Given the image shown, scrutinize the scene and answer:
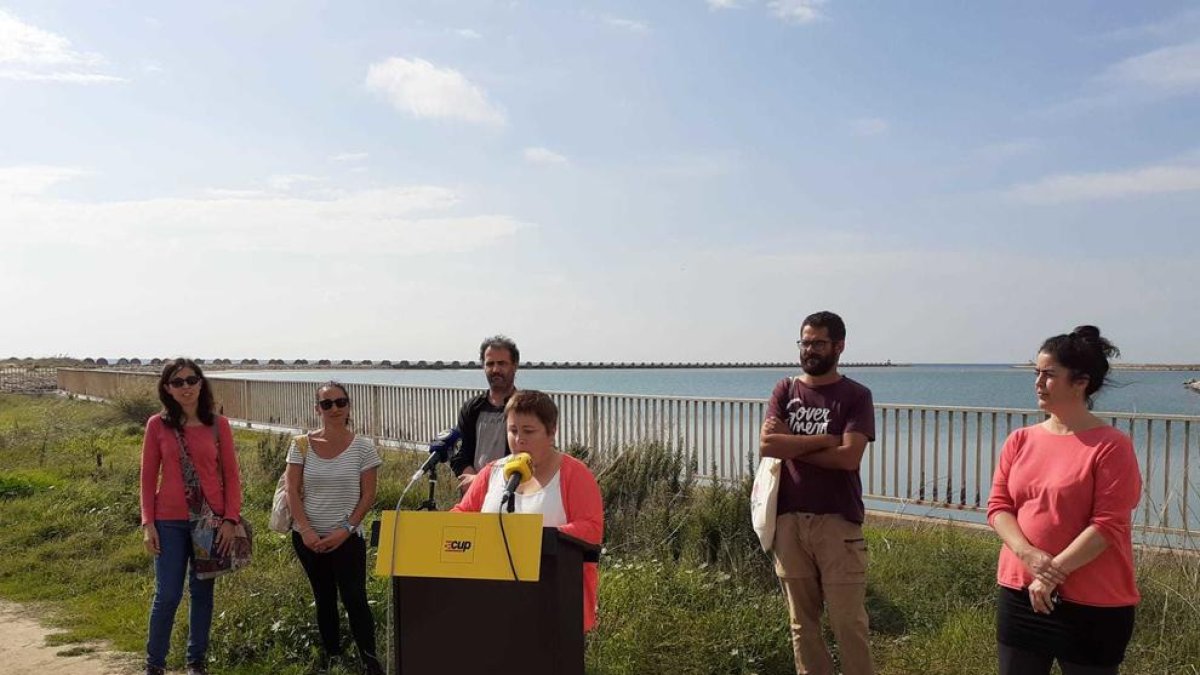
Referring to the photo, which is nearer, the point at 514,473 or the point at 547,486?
the point at 514,473

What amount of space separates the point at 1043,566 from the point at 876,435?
4.54 meters

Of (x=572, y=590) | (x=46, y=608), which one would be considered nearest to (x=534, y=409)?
(x=572, y=590)

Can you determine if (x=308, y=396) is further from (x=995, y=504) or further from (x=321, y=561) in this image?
(x=995, y=504)

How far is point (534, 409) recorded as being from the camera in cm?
337

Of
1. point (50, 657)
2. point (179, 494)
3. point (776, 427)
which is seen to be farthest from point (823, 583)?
point (50, 657)

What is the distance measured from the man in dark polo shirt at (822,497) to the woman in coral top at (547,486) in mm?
1214

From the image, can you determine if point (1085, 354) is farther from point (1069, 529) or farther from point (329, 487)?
point (329, 487)

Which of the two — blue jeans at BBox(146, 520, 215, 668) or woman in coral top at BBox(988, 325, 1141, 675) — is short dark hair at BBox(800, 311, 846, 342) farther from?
blue jeans at BBox(146, 520, 215, 668)

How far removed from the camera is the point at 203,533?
16.1ft

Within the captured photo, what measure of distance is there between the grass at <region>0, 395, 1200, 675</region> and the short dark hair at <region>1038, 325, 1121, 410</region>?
1952 mm

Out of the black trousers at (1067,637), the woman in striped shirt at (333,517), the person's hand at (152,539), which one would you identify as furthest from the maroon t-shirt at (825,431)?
the person's hand at (152,539)

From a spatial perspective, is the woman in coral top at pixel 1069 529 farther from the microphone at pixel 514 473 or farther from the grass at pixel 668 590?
the microphone at pixel 514 473

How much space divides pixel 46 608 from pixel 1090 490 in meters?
6.85

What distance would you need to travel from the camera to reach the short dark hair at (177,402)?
501cm
